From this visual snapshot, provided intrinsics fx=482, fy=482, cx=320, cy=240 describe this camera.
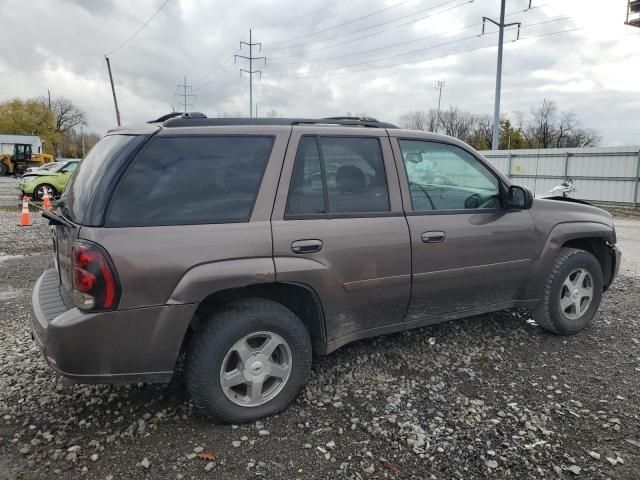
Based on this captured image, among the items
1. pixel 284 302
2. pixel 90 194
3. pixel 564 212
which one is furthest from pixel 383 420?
pixel 564 212

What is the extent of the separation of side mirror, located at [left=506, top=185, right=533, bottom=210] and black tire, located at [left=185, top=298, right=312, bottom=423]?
6.84ft

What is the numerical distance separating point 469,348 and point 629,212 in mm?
15854

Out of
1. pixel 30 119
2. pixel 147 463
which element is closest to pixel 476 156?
pixel 147 463

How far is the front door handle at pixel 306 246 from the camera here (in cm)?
302

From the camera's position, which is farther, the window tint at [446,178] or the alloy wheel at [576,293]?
the alloy wheel at [576,293]

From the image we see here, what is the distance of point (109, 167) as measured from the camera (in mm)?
2793

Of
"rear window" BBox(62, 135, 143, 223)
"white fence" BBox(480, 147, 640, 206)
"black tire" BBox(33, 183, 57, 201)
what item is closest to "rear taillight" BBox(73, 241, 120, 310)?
"rear window" BBox(62, 135, 143, 223)

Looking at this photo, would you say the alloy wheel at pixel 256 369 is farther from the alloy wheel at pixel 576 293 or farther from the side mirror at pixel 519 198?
the alloy wheel at pixel 576 293

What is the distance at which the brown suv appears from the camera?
2.66 metres

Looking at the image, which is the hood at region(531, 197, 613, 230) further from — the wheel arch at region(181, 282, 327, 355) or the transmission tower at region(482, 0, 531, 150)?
the transmission tower at region(482, 0, 531, 150)

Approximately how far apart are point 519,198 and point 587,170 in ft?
58.7

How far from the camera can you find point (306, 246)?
3055 millimetres

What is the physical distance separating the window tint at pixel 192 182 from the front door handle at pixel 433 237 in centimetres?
128

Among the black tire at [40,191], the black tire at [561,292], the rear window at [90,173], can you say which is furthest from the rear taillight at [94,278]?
the black tire at [40,191]
